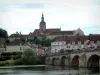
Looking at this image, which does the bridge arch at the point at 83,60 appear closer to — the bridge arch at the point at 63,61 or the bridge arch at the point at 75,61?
the bridge arch at the point at 75,61

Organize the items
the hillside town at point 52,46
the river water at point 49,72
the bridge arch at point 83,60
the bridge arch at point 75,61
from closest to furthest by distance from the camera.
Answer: the river water at point 49,72, the bridge arch at point 83,60, the bridge arch at point 75,61, the hillside town at point 52,46

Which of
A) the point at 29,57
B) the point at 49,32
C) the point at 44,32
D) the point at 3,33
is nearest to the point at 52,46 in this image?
the point at 29,57

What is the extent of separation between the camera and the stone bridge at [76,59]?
8247 cm

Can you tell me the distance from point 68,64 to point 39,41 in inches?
2239

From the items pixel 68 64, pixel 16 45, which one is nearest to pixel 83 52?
pixel 68 64

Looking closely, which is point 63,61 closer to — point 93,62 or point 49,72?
point 93,62

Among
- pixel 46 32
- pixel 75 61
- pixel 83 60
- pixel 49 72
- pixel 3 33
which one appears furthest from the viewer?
pixel 46 32

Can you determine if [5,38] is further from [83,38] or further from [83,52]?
[83,52]

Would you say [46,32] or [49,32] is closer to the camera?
[49,32]

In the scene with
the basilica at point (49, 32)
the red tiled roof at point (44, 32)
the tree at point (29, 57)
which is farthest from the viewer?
the red tiled roof at point (44, 32)

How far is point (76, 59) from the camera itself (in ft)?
303

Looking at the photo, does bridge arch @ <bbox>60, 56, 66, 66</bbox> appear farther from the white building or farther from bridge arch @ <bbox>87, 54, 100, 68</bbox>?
the white building

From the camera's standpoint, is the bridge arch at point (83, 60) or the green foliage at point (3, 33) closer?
the bridge arch at point (83, 60)

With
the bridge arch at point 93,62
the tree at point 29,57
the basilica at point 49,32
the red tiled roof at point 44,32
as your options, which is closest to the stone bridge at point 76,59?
the bridge arch at point 93,62
